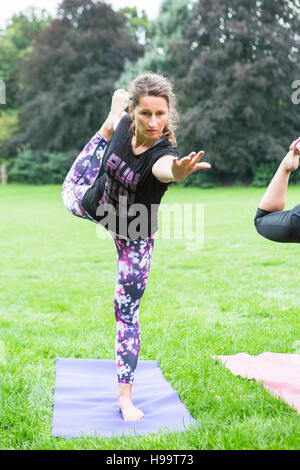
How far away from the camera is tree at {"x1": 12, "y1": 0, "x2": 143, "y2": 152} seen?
111ft

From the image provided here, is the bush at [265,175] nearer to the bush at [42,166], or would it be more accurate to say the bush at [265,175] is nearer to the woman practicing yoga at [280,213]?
the bush at [42,166]

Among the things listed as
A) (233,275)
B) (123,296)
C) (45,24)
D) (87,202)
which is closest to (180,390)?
(123,296)

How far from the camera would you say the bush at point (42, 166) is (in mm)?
33375

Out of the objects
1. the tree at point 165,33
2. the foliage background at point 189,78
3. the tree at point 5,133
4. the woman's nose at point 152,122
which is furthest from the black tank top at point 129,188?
the tree at point 5,133

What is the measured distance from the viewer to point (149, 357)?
4211 millimetres

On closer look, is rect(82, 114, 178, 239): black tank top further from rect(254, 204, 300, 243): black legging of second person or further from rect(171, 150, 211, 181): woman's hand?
rect(254, 204, 300, 243): black legging of second person

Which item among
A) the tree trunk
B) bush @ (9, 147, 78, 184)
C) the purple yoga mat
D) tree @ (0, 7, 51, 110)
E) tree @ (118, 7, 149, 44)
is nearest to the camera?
the purple yoga mat

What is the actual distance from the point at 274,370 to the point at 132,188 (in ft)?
6.16

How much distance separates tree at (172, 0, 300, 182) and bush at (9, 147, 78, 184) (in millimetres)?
8445

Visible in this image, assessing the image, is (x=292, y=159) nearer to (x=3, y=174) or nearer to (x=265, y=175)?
(x=265, y=175)

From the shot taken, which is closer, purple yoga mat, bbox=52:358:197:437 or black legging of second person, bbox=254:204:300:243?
black legging of second person, bbox=254:204:300:243

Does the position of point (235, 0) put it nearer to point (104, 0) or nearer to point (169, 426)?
point (104, 0)

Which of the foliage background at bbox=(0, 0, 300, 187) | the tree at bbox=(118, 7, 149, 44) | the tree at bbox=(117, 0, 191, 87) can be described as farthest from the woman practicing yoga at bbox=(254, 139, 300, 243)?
the tree at bbox=(118, 7, 149, 44)

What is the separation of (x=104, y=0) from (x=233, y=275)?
110 ft
